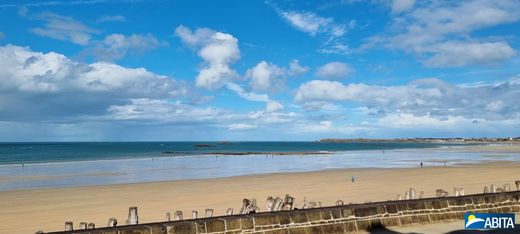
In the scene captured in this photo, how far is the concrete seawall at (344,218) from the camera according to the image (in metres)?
9.72

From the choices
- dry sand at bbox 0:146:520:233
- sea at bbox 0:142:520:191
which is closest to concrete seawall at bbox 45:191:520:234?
dry sand at bbox 0:146:520:233

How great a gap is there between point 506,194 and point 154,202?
15.9m

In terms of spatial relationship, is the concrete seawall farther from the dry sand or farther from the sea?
the sea

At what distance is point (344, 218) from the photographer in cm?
1113

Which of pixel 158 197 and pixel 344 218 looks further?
pixel 158 197

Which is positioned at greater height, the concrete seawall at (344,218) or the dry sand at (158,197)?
the concrete seawall at (344,218)

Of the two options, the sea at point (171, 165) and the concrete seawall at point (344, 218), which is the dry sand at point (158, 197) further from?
the concrete seawall at point (344, 218)

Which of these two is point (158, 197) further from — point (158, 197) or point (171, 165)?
point (171, 165)

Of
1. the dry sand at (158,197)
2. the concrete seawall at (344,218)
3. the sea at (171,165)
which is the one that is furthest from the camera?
the sea at (171,165)

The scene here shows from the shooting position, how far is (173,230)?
9.56 metres

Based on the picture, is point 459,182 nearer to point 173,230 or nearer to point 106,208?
point 106,208

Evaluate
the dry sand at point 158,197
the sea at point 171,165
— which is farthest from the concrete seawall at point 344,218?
the sea at point 171,165

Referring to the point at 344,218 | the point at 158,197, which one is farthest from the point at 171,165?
the point at 344,218

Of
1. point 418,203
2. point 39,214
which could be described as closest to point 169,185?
point 39,214
